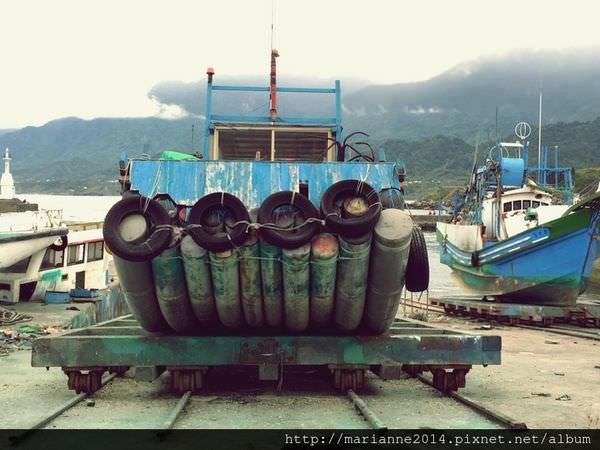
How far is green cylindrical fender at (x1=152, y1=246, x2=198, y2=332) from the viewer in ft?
24.4

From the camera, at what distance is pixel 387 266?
745 centimetres

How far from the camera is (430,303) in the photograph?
80.7 ft

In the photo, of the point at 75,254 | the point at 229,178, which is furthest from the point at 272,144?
the point at 75,254

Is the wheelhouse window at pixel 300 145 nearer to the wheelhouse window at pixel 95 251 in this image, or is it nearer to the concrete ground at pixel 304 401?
the concrete ground at pixel 304 401

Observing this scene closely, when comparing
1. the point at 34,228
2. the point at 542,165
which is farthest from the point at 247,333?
the point at 542,165

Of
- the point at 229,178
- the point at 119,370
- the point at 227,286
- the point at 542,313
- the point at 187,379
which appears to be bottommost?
the point at 542,313

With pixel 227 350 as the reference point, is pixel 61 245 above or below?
above

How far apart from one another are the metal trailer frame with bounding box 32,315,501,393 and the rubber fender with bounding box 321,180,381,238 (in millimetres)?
1536

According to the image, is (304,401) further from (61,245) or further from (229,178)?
(61,245)

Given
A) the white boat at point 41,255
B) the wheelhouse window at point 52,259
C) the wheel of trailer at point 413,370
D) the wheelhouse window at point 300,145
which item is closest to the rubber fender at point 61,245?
the white boat at point 41,255

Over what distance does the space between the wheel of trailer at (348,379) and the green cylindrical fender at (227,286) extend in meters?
1.34

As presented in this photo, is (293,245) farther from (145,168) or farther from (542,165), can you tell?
(542,165)

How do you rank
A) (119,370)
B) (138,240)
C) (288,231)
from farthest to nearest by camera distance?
(119,370), (138,240), (288,231)

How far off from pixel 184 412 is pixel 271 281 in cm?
164
